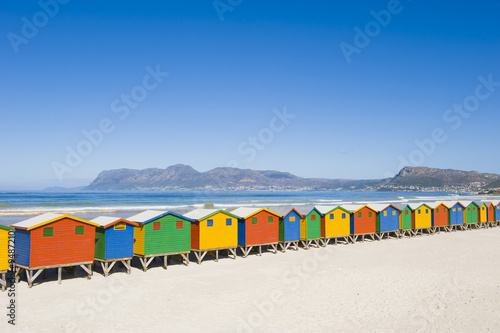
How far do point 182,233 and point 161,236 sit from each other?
1.27 m

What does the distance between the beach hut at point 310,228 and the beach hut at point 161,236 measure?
31.3 feet

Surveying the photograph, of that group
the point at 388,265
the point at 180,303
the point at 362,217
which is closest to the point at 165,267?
the point at 180,303

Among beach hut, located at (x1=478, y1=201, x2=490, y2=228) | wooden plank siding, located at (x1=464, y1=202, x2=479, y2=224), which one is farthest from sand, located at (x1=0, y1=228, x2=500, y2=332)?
beach hut, located at (x1=478, y1=201, x2=490, y2=228)

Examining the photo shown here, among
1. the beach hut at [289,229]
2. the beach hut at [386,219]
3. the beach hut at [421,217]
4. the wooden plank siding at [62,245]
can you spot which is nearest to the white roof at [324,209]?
the beach hut at [289,229]

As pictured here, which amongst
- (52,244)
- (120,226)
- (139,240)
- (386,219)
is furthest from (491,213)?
(52,244)

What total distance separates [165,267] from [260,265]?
17.0ft

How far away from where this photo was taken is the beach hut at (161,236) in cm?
2158

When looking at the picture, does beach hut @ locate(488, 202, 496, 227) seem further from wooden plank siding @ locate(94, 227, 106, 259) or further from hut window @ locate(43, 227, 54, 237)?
hut window @ locate(43, 227, 54, 237)

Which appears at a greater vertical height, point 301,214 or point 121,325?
point 301,214

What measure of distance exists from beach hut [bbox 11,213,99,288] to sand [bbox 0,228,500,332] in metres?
0.88

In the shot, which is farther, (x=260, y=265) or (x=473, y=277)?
(x=260, y=265)

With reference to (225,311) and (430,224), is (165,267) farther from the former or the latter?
(430,224)

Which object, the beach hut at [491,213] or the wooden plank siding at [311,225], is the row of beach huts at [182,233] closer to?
the wooden plank siding at [311,225]

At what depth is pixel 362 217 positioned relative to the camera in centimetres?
3403
